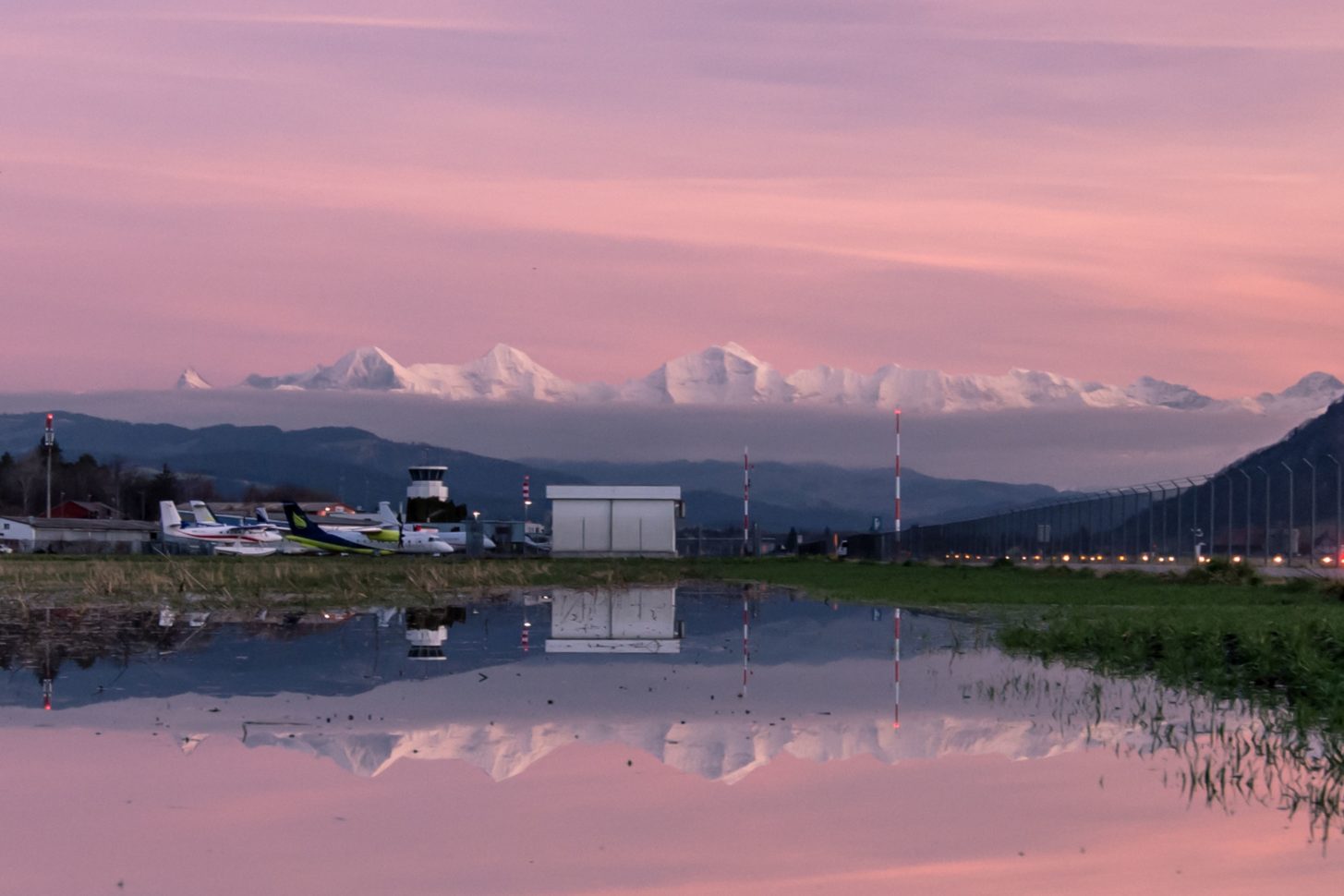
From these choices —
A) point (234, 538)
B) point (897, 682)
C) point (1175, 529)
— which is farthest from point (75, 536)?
point (897, 682)

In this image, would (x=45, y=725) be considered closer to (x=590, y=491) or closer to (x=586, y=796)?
(x=586, y=796)

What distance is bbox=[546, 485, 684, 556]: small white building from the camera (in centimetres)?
10331

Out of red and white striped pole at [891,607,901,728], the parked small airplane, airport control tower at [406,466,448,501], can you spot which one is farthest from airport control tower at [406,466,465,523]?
red and white striped pole at [891,607,901,728]

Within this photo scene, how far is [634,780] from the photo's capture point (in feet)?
39.3

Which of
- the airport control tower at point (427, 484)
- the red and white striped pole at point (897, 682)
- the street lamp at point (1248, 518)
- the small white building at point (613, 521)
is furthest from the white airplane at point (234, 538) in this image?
the red and white striped pole at point (897, 682)

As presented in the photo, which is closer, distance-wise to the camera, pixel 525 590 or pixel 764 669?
pixel 764 669

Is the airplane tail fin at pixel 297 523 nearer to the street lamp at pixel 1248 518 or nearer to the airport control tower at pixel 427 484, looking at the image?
the street lamp at pixel 1248 518

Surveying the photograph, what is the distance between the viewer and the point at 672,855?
9305mm

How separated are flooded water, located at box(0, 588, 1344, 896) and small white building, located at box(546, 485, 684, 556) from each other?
265 feet

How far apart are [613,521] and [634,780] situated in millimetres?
92044

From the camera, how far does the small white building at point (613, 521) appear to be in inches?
4067

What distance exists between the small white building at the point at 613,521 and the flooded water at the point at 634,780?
3176 inches

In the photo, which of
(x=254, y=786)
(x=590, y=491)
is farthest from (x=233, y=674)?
(x=590, y=491)

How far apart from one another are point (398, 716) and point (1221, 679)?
9623 millimetres
